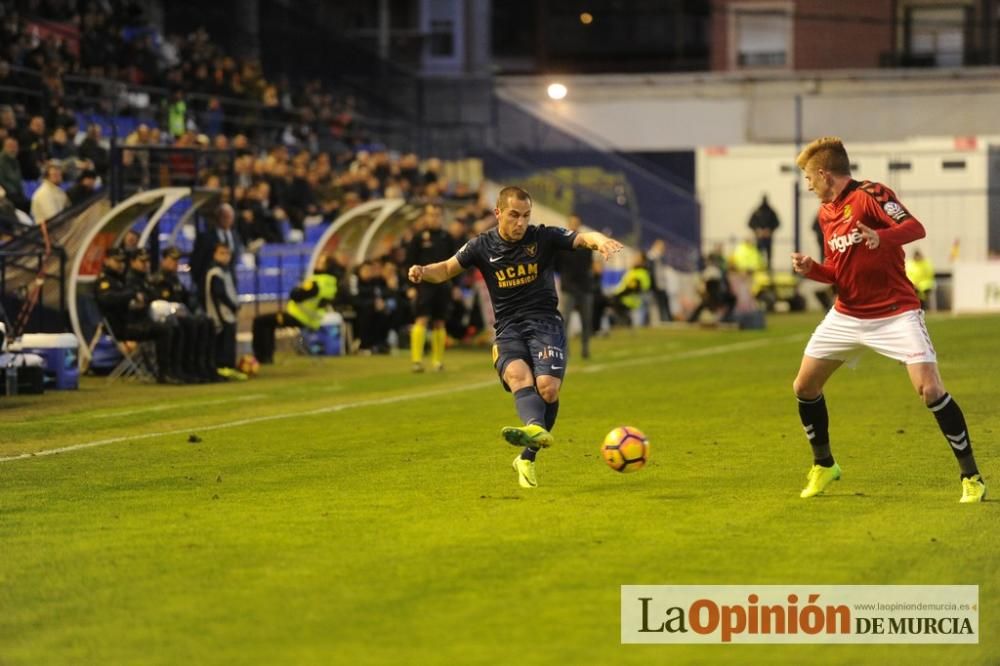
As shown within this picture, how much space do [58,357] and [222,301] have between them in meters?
2.83

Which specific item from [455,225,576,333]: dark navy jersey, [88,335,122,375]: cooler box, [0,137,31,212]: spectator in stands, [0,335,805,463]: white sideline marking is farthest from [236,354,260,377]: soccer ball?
[455,225,576,333]: dark navy jersey

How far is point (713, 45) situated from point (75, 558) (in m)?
52.4

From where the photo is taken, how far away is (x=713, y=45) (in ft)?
196

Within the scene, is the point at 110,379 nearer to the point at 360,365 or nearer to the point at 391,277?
the point at 360,365

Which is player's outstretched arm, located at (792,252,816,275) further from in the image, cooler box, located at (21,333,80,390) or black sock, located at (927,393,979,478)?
cooler box, located at (21,333,80,390)

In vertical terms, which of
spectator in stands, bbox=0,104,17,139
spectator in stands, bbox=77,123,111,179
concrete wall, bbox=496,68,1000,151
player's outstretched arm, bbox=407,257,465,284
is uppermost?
concrete wall, bbox=496,68,1000,151

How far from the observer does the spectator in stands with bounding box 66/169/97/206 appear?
Result: 24844 mm

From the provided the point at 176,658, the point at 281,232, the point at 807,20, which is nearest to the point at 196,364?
the point at 281,232

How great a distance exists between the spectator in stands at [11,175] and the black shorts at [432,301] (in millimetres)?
5350

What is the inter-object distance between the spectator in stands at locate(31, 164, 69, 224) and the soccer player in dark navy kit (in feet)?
43.6

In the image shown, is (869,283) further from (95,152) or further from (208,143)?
(208,143)

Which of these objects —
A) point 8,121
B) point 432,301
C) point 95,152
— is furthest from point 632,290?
point 8,121

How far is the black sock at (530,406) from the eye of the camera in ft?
37.7

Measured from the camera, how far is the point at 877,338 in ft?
35.4
